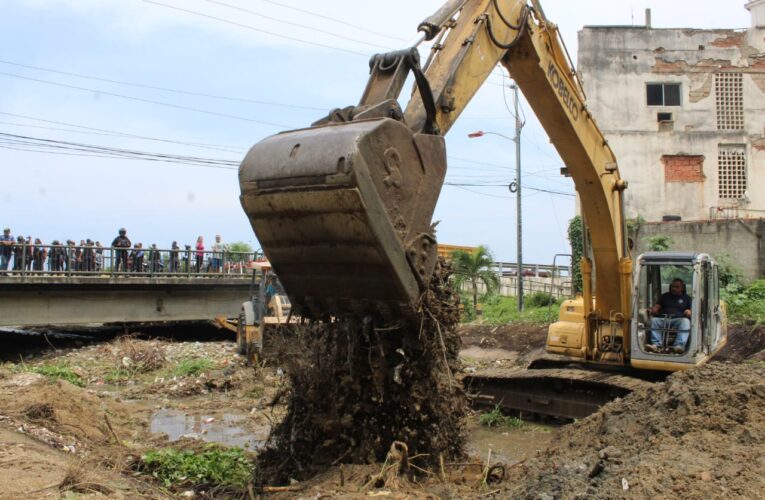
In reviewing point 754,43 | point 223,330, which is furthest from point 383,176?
point 754,43

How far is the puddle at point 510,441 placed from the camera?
8.92 metres

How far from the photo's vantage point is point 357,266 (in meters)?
4.88

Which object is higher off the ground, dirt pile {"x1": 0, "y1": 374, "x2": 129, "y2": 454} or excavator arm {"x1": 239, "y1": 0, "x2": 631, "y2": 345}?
excavator arm {"x1": 239, "y1": 0, "x2": 631, "y2": 345}

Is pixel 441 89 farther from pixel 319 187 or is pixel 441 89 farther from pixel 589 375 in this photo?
pixel 589 375

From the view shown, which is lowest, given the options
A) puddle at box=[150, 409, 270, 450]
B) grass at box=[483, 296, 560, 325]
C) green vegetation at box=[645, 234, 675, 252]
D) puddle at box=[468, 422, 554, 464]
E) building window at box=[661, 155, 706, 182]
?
puddle at box=[150, 409, 270, 450]

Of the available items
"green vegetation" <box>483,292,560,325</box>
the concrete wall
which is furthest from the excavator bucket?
the concrete wall

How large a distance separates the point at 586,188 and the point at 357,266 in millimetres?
4892

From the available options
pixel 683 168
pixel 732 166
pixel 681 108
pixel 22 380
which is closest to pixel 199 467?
pixel 22 380

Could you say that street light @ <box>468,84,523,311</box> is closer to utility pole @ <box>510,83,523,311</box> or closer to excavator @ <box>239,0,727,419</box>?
utility pole @ <box>510,83,523,311</box>

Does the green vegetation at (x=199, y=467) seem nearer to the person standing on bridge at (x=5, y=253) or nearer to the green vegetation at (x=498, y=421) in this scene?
the green vegetation at (x=498, y=421)

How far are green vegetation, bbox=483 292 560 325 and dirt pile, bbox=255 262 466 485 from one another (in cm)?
1519

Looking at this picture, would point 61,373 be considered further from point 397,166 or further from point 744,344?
point 744,344

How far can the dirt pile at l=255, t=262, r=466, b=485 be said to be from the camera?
5.37 meters

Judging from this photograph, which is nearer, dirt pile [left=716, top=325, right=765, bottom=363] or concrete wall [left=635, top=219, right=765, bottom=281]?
dirt pile [left=716, top=325, right=765, bottom=363]
